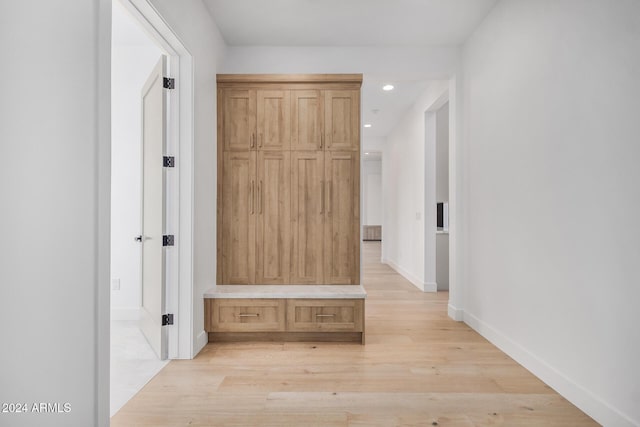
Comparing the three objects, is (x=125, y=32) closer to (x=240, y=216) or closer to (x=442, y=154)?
(x=240, y=216)

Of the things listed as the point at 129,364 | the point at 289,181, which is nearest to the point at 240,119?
the point at 289,181

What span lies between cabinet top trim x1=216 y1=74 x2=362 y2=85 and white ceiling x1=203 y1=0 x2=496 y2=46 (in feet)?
1.34

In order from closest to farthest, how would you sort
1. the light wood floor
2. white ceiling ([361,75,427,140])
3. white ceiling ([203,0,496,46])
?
the light wood floor, white ceiling ([203,0,496,46]), white ceiling ([361,75,427,140])

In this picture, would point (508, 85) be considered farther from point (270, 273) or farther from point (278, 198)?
point (270, 273)

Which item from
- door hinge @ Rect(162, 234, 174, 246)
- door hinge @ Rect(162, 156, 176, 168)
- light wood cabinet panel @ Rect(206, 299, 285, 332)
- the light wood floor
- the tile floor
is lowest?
the light wood floor

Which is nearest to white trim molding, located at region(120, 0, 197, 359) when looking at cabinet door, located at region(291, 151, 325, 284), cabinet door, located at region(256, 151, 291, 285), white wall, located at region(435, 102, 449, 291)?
cabinet door, located at region(256, 151, 291, 285)

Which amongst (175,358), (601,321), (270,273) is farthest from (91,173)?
(601,321)

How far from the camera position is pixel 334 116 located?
133 inches

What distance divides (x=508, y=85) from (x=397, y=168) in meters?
4.17

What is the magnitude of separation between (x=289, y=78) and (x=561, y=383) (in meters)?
3.02

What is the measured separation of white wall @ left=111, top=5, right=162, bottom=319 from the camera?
368cm

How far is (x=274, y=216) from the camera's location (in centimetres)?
338

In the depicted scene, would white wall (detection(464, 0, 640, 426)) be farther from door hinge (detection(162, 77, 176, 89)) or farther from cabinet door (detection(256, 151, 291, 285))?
door hinge (detection(162, 77, 176, 89))

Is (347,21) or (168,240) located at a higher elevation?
(347,21)
